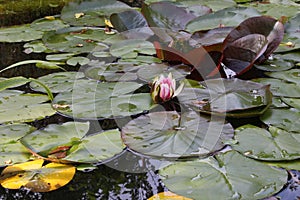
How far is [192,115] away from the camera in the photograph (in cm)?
111

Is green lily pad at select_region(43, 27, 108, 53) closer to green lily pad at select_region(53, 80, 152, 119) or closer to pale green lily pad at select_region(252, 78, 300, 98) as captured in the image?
green lily pad at select_region(53, 80, 152, 119)

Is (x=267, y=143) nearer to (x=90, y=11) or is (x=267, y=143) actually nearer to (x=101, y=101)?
(x=101, y=101)

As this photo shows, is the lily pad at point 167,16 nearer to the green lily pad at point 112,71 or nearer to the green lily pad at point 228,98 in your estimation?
the green lily pad at point 112,71

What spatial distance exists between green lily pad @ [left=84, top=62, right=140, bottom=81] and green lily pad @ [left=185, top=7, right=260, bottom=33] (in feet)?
1.32

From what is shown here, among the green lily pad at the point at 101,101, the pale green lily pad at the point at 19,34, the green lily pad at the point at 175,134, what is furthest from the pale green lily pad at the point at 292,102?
the pale green lily pad at the point at 19,34

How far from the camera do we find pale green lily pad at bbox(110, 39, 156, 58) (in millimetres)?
1571

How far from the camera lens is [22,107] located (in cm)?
120

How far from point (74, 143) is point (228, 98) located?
0.44m

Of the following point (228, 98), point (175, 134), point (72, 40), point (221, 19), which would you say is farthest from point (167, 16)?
point (175, 134)

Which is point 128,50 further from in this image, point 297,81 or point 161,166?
point 161,166

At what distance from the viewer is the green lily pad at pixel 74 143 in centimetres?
96

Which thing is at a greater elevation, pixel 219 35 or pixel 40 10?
pixel 219 35

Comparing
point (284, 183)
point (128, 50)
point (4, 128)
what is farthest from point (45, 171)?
point (128, 50)

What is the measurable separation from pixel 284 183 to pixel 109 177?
375 millimetres
